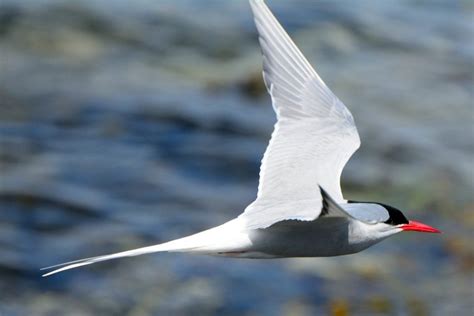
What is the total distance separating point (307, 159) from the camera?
5863mm

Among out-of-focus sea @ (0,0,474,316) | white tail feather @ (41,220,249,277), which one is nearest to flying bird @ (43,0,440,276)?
white tail feather @ (41,220,249,277)

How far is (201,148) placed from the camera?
36.6ft

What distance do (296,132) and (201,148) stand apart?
522cm

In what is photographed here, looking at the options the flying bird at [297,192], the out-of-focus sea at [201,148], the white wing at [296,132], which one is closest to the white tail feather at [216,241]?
the flying bird at [297,192]

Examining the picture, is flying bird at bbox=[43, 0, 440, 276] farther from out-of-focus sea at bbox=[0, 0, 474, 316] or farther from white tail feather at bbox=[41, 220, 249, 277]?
out-of-focus sea at bbox=[0, 0, 474, 316]

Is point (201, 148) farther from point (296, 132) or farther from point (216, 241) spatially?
point (216, 241)

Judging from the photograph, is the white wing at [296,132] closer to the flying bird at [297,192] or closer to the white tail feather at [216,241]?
the flying bird at [297,192]

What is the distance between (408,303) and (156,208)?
2499 mm

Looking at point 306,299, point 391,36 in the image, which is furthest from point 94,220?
point 391,36

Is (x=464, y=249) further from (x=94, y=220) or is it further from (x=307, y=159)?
(x=307, y=159)

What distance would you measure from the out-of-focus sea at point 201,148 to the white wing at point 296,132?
124 inches

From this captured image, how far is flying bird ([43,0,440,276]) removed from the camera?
5.22 meters

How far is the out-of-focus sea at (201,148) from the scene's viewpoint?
9.07 m

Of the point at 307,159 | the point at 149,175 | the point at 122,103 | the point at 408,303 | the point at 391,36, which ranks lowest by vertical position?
the point at 408,303
